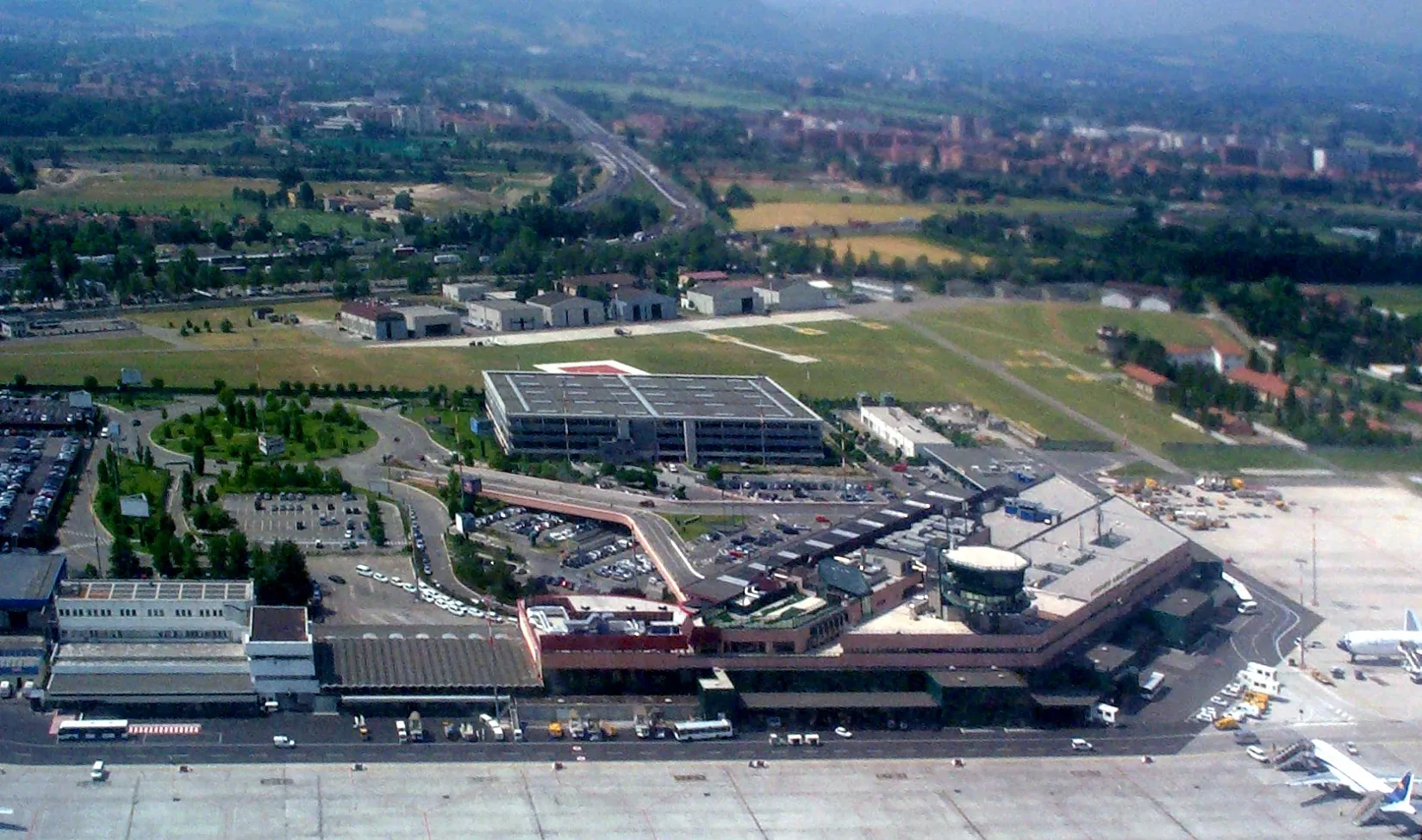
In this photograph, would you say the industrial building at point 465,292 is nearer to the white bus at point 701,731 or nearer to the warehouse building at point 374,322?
the warehouse building at point 374,322

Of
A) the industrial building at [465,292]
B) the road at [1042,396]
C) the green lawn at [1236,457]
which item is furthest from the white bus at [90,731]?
the industrial building at [465,292]

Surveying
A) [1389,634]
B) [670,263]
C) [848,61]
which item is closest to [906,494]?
[1389,634]

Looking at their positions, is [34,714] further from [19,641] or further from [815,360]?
[815,360]

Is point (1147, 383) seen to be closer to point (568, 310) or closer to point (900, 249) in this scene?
point (568, 310)

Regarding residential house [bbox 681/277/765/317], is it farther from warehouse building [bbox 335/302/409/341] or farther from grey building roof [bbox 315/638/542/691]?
grey building roof [bbox 315/638/542/691]

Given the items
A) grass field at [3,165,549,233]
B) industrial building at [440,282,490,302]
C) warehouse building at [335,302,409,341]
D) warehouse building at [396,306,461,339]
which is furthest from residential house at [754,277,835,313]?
grass field at [3,165,549,233]

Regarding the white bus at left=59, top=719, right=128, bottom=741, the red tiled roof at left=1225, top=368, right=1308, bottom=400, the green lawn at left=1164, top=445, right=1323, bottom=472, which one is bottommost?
the green lawn at left=1164, top=445, right=1323, bottom=472

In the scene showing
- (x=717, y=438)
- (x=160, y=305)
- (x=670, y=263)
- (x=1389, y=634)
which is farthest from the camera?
(x=670, y=263)
